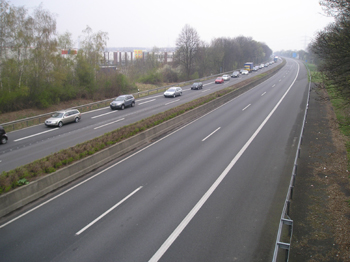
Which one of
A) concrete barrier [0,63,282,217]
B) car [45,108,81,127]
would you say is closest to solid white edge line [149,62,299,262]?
concrete barrier [0,63,282,217]

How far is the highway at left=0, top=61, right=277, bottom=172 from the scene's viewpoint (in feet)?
54.2

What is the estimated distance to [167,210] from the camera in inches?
392

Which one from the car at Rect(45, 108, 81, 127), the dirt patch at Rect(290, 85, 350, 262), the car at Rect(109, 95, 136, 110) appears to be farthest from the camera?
the car at Rect(109, 95, 136, 110)

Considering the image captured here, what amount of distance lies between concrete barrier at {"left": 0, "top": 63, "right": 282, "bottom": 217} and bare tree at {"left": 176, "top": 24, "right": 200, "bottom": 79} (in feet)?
142

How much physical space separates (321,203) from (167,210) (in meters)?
5.90

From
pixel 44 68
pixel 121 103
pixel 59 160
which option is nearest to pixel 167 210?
pixel 59 160

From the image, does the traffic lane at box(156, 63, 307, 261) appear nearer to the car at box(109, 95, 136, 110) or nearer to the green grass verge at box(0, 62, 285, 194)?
the green grass verge at box(0, 62, 285, 194)

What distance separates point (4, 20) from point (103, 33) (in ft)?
48.0

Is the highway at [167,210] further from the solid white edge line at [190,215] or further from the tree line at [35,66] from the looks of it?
the tree line at [35,66]

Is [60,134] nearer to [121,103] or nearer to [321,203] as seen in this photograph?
[121,103]

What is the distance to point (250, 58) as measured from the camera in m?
127

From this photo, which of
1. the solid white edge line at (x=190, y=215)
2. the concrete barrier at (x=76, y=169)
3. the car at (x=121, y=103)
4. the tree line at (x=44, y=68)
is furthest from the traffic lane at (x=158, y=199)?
the tree line at (x=44, y=68)

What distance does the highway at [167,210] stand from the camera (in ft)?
25.5

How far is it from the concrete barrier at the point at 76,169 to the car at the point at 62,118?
32.8ft
